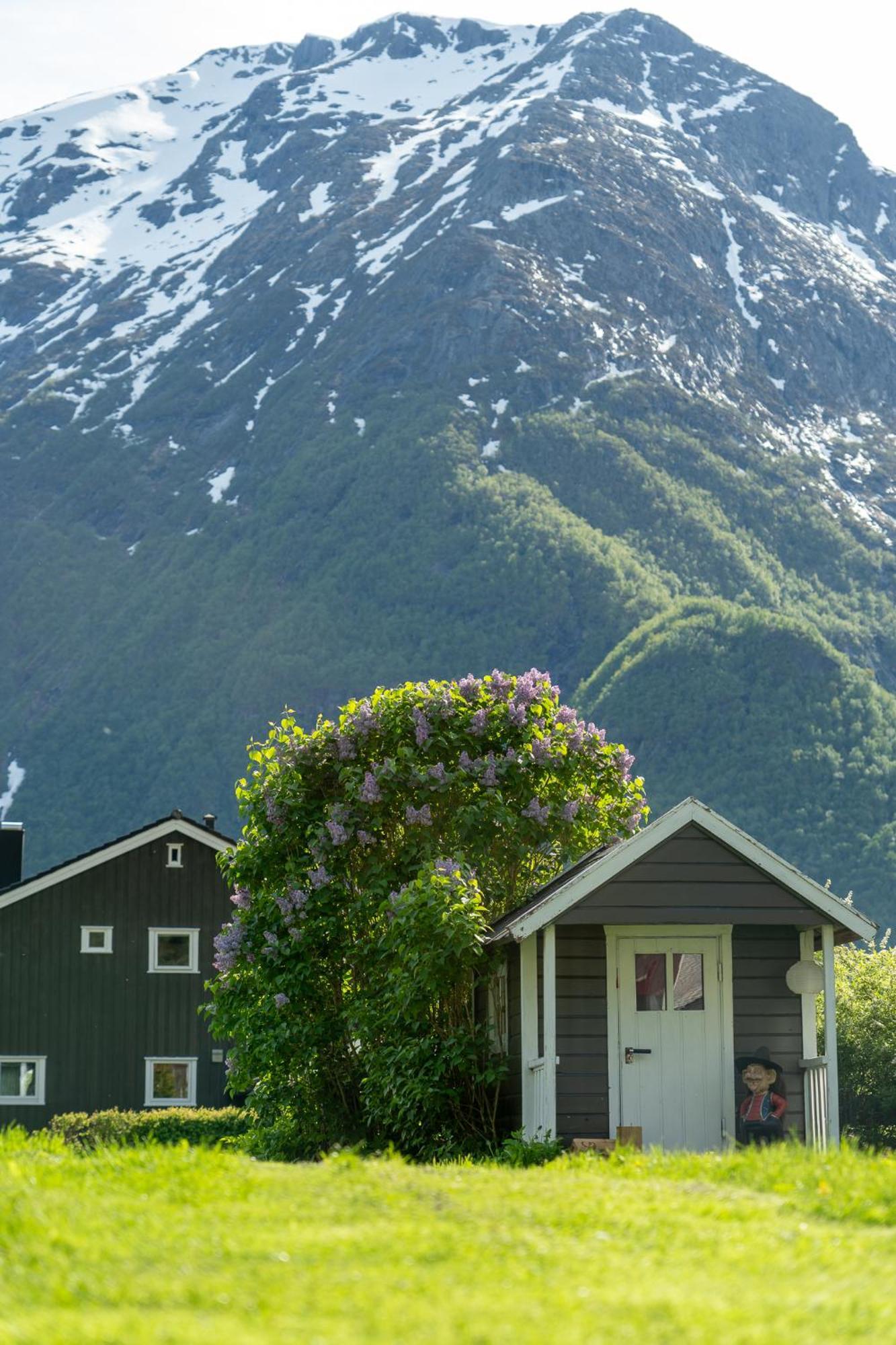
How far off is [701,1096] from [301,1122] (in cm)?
690

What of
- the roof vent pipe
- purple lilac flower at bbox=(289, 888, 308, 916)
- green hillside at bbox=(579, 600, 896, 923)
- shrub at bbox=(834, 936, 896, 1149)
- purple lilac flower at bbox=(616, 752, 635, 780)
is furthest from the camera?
green hillside at bbox=(579, 600, 896, 923)

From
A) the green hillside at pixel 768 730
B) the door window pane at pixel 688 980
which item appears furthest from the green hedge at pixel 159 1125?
the green hillside at pixel 768 730

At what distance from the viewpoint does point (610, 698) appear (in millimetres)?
164750

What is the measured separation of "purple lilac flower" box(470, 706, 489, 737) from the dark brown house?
60.7 ft

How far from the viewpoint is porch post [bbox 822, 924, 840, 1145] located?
2161 cm

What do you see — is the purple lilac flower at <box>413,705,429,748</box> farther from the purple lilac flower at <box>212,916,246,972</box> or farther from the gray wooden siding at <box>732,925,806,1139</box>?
the gray wooden siding at <box>732,925,806,1139</box>

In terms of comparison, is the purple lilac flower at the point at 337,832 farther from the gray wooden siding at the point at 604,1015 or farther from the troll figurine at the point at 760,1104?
the troll figurine at the point at 760,1104

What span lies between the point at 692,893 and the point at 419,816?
544cm

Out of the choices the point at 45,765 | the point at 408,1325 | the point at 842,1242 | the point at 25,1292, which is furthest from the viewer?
the point at 45,765

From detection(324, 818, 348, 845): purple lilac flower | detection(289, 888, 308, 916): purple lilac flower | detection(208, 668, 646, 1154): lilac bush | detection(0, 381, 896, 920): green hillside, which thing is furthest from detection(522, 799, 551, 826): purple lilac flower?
detection(0, 381, 896, 920): green hillside

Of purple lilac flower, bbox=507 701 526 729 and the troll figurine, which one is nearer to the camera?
the troll figurine

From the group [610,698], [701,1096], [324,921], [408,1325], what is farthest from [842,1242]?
[610,698]

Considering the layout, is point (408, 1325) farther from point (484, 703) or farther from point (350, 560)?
point (350, 560)

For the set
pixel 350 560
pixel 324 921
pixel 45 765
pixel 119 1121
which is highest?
pixel 350 560
